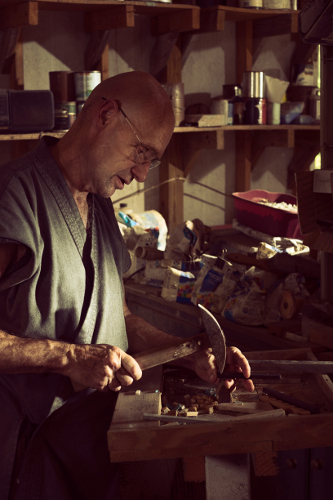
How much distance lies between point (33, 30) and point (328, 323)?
199 cm

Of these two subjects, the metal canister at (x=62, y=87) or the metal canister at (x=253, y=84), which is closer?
the metal canister at (x=62, y=87)

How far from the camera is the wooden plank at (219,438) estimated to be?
3.96 ft

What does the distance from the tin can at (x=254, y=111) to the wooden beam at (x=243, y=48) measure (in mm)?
408

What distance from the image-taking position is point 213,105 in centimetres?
324

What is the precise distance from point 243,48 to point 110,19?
1029 mm

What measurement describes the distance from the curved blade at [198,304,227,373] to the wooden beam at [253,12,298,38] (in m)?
2.43

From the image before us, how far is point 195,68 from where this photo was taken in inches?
138

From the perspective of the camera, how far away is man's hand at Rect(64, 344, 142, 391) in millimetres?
1293

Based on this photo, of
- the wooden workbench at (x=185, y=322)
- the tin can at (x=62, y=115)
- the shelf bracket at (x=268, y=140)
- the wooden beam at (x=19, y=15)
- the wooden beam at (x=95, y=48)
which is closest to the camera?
the wooden workbench at (x=185, y=322)

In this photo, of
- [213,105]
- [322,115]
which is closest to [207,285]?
[322,115]

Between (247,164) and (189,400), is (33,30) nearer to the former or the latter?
(247,164)

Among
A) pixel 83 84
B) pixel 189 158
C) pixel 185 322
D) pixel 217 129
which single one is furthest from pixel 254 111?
pixel 185 322

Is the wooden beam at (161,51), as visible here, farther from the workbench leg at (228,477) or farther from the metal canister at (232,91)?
the workbench leg at (228,477)

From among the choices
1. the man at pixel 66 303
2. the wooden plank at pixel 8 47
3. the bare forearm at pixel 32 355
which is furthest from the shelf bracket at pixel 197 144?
the bare forearm at pixel 32 355
